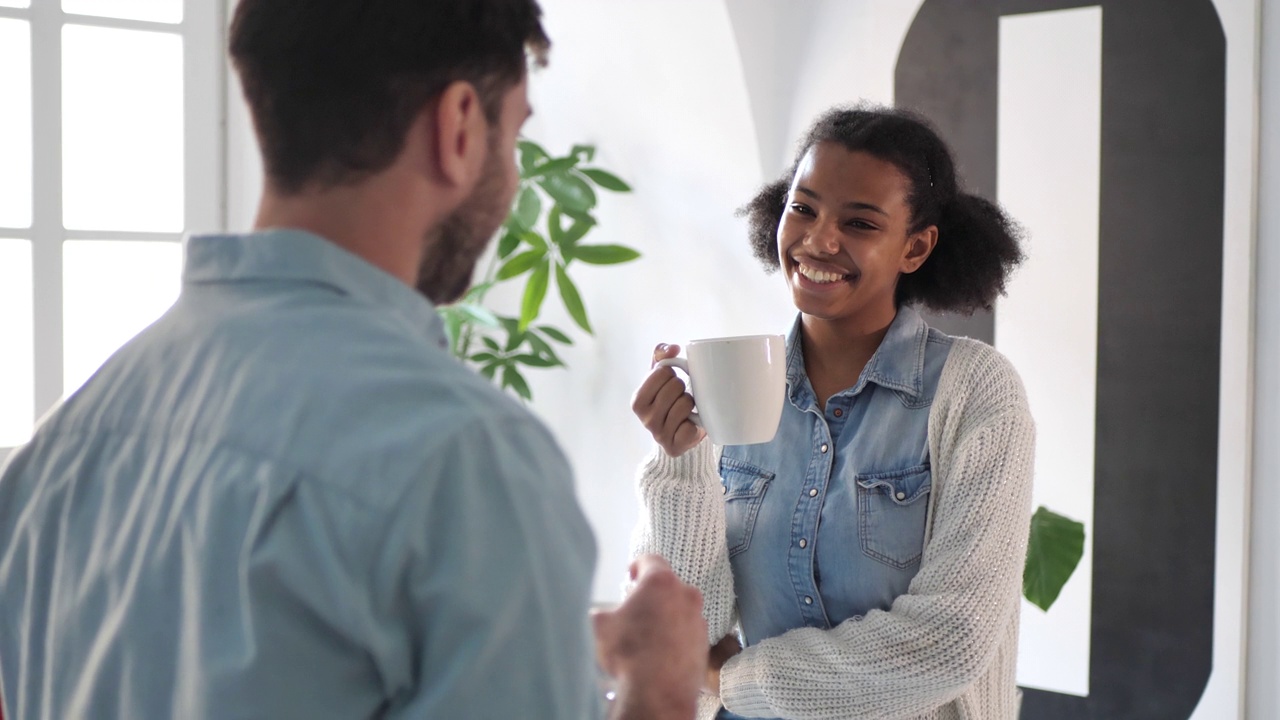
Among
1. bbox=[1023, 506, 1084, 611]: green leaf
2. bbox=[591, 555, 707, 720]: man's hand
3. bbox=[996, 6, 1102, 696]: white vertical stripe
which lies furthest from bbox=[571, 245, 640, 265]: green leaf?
bbox=[591, 555, 707, 720]: man's hand

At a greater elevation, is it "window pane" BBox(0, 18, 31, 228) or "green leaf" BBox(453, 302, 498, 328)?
"window pane" BBox(0, 18, 31, 228)

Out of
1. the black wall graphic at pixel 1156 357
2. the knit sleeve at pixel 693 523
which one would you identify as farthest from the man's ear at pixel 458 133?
the black wall graphic at pixel 1156 357

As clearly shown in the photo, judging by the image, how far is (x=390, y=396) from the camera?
0.56m

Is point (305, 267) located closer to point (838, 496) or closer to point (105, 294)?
point (838, 496)

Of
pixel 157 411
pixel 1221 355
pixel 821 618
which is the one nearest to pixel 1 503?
pixel 157 411

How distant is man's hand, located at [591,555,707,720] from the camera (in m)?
0.72

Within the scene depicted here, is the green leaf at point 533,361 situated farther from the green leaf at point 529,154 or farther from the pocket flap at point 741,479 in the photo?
the pocket flap at point 741,479

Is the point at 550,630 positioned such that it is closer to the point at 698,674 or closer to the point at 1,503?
the point at 698,674

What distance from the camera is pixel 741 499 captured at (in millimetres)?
1396

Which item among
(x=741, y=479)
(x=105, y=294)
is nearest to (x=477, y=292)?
(x=105, y=294)

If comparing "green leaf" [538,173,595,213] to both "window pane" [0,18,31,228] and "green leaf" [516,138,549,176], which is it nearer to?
"green leaf" [516,138,549,176]

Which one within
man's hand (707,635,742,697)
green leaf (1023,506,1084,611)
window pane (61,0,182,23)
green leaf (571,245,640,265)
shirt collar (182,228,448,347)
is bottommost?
green leaf (1023,506,1084,611)

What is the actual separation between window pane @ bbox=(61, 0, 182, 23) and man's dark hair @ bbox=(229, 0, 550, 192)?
8.17 ft

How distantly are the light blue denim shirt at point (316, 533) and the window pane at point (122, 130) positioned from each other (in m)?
2.49
